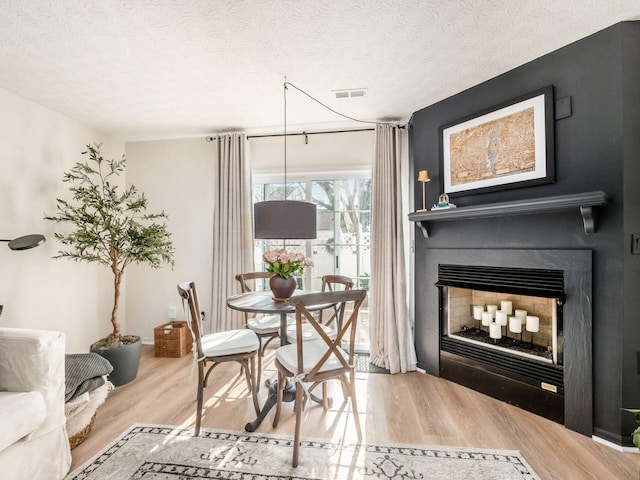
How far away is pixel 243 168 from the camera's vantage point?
11.7ft

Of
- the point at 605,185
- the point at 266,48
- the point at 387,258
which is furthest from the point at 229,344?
the point at 605,185

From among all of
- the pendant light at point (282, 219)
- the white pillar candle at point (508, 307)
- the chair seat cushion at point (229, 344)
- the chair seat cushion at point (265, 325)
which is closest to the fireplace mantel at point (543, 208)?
the white pillar candle at point (508, 307)

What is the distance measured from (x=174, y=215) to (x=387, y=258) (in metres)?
2.59

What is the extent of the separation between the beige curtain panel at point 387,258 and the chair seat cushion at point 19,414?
2.61m

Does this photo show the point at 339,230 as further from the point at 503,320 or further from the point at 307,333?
the point at 503,320

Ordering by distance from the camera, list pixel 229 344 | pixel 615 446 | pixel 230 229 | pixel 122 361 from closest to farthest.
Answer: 1. pixel 615 446
2. pixel 229 344
3. pixel 122 361
4. pixel 230 229

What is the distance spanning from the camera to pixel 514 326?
99.0 inches

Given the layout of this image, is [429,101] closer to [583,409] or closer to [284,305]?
[284,305]

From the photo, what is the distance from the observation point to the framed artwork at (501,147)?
7.41ft

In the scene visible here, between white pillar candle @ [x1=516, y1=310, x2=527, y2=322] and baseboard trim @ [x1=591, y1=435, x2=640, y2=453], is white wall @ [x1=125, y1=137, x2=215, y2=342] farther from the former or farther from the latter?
baseboard trim @ [x1=591, y1=435, x2=640, y2=453]

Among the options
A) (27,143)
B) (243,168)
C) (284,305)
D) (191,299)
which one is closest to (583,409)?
(284,305)

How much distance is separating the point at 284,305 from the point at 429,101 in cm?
231

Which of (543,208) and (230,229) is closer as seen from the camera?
(543,208)

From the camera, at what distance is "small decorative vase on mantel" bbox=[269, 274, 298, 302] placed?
2371 millimetres
